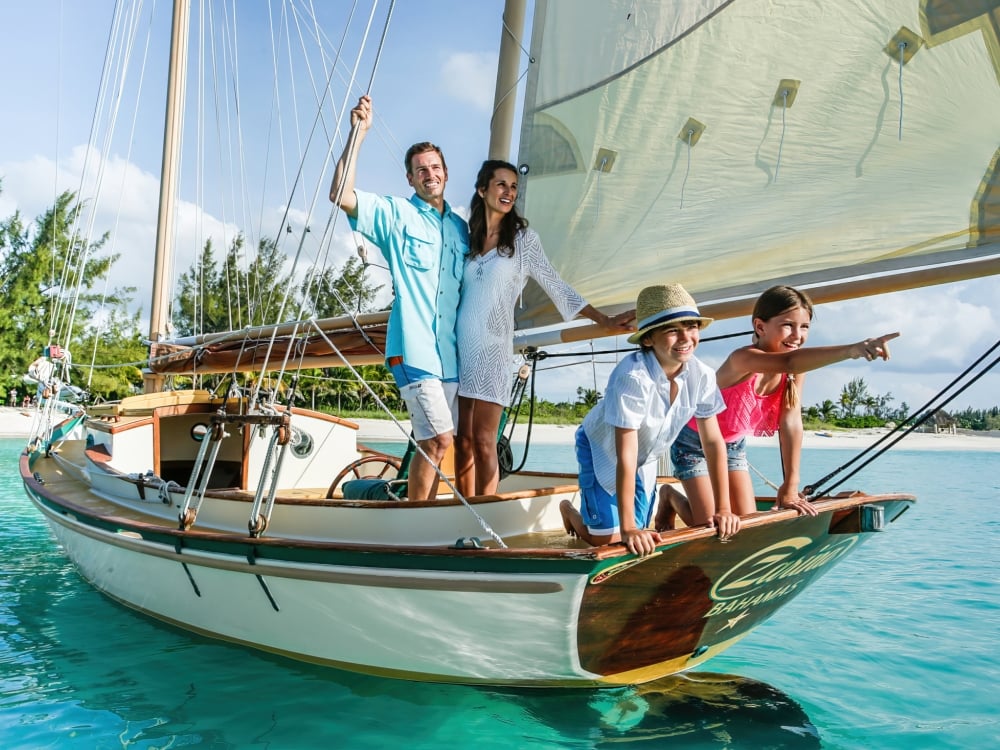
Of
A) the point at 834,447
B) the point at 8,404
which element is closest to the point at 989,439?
the point at 834,447

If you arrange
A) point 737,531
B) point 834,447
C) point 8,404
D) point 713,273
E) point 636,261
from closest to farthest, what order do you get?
point 737,531 → point 713,273 → point 636,261 → point 8,404 → point 834,447

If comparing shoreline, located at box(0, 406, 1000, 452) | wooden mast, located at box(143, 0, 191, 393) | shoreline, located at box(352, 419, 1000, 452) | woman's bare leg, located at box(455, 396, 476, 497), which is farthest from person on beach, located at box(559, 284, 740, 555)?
shoreline, located at box(352, 419, 1000, 452)

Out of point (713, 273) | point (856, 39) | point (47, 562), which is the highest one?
point (856, 39)

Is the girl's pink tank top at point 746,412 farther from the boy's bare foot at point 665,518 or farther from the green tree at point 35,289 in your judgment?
the green tree at point 35,289

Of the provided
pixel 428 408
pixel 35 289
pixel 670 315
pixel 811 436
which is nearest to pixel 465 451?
pixel 428 408

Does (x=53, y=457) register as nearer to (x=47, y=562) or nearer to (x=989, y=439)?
(x=47, y=562)

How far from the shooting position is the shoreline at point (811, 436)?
2619cm

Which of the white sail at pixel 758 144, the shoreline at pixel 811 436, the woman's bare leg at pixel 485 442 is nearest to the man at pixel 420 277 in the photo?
the woman's bare leg at pixel 485 442

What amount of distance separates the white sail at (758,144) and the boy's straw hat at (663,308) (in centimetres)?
87

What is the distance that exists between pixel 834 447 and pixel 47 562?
48.6 m

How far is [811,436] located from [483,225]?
5596 centimetres

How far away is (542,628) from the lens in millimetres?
3047

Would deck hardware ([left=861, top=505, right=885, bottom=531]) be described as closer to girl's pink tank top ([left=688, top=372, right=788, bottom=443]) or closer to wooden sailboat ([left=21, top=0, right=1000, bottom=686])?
wooden sailboat ([left=21, top=0, right=1000, bottom=686])

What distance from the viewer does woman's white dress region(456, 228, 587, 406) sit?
371cm
